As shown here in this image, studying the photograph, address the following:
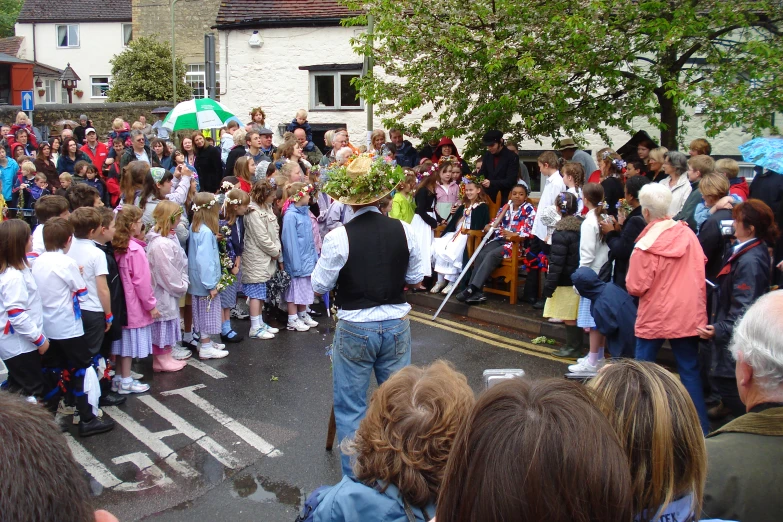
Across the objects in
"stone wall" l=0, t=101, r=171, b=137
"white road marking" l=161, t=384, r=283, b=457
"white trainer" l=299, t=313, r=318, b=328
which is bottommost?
"white road marking" l=161, t=384, r=283, b=457

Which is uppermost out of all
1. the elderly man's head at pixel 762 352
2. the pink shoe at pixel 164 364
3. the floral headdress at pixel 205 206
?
the floral headdress at pixel 205 206

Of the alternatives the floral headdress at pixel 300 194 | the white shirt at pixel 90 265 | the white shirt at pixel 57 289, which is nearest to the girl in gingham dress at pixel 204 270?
the floral headdress at pixel 300 194

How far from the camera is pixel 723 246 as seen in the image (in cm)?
675

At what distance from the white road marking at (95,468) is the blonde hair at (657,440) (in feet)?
14.3

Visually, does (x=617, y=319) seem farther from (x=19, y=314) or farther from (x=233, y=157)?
(x=233, y=157)

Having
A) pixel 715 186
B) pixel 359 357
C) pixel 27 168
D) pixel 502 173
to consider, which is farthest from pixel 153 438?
pixel 27 168

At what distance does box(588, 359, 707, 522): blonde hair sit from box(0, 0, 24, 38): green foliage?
7056cm

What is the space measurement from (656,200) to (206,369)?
16.1 ft

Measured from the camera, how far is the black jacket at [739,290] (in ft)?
18.8

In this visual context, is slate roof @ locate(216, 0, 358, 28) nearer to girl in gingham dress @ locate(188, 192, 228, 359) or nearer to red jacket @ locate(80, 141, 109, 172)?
red jacket @ locate(80, 141, 109, 172)

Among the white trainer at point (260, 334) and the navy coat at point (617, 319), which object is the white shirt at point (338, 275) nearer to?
the navy coat at point (617, 319)

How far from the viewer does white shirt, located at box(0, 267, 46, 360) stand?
5457mm

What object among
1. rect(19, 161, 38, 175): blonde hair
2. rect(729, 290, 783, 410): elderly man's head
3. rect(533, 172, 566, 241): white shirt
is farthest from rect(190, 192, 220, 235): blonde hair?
rect(729, 290, 783, 410): elderly man's head

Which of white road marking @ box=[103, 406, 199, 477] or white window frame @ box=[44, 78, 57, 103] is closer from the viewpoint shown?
white road marking @ box=[103, 406, 199, 477]
